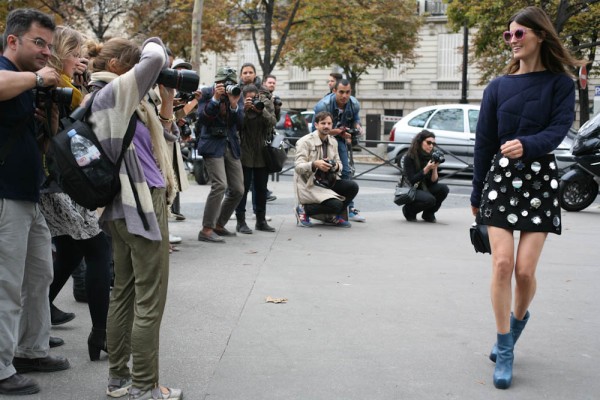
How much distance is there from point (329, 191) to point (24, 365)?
19.8 feet

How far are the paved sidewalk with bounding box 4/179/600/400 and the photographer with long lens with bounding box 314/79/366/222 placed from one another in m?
1.81

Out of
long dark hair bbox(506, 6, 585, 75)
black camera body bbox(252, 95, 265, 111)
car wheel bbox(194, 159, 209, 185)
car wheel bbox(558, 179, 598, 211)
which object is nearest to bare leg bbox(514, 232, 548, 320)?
long dark hair bbox(506, 6, 585, 75)

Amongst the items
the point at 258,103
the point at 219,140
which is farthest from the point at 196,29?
the point at 219,140

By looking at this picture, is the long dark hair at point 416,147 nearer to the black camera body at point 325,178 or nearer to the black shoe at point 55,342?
the black camera body at point 325,178

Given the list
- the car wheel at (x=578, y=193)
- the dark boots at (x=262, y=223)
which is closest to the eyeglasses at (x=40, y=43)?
the dark boots at (x=262, y=223)

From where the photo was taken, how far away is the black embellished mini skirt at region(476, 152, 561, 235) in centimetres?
452

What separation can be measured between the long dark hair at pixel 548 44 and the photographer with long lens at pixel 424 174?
238 inches

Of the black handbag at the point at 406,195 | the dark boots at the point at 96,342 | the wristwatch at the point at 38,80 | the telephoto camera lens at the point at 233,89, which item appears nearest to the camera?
the wristwatch at the point at 38,80

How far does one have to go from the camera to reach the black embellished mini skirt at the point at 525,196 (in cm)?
452

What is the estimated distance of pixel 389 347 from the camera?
16.6ft

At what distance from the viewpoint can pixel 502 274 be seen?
450 cm

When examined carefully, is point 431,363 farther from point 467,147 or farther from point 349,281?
point 467,147

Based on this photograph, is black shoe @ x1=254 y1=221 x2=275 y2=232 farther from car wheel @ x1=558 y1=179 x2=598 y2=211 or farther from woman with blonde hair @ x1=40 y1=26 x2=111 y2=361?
woman with blonde hair @ x1=40 y1=26 x2=111 y2=361

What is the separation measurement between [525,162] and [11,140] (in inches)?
106
